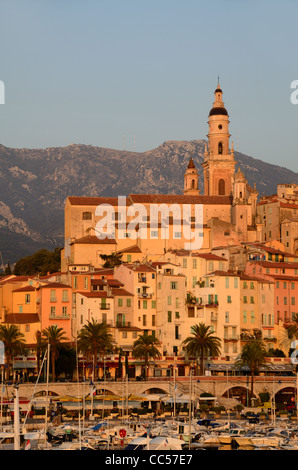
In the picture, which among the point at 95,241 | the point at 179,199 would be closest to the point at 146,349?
the point at 95,241

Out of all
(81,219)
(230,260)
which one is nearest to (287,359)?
(230,260)

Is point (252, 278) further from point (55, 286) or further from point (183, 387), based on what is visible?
point (183, 387)

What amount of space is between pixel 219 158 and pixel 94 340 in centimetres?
5585

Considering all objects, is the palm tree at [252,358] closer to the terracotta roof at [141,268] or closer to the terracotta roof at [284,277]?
the terracotta roof at [141,268]

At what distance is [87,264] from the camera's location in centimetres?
11819

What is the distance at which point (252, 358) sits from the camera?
92250 mm

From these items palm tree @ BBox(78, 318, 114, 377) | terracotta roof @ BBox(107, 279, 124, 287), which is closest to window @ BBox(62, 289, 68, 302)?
terracotta roof @ BBox(107, 279, 124, 287)

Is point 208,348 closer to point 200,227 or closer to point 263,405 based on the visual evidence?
point 263,405

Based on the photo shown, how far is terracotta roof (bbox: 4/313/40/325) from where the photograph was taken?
99688 millimetres

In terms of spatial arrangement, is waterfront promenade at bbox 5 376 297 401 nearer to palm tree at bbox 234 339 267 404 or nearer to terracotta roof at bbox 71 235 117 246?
palm tree at bbox 234 339 267 404

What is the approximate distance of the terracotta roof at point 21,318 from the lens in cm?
9969

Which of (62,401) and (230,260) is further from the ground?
(230,260)
